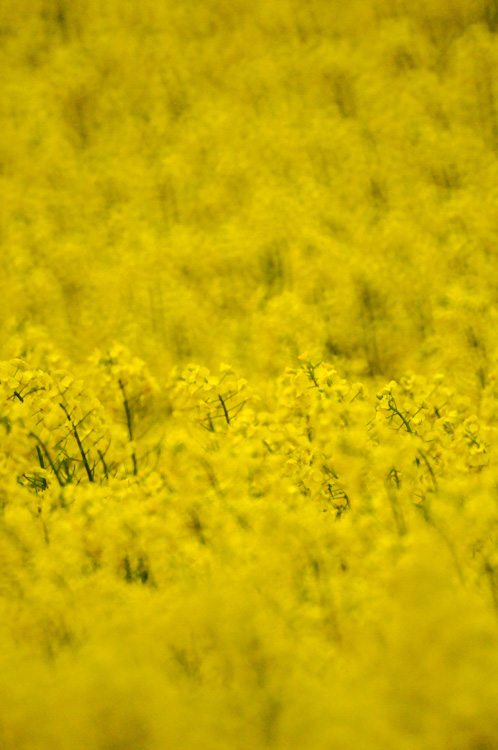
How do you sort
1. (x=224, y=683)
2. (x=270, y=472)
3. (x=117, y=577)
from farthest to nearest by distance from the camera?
(x=270, y=472)
(x=117, y=577)
(x=224, y=683)

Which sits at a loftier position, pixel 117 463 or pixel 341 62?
pixel 341 62

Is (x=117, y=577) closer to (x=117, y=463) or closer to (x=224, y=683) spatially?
(x=224, y=683)

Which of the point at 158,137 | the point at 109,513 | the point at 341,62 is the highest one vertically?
the point at 341,62

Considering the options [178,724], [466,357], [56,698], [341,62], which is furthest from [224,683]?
[341,62]

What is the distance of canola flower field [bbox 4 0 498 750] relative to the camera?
53.1 inches

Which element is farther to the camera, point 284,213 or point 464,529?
point 284,213

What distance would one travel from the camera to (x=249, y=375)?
2.73 metres

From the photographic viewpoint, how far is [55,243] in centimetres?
336

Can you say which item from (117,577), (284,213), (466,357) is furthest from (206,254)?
(117,577)

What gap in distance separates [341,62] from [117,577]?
304 cm

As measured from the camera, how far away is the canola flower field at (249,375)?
1348 mm

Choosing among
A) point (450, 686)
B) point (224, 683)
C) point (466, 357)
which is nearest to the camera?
point (450, 686)

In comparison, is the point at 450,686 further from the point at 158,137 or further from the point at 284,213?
the point at 158,137

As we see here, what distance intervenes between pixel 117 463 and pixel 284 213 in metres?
1.57
